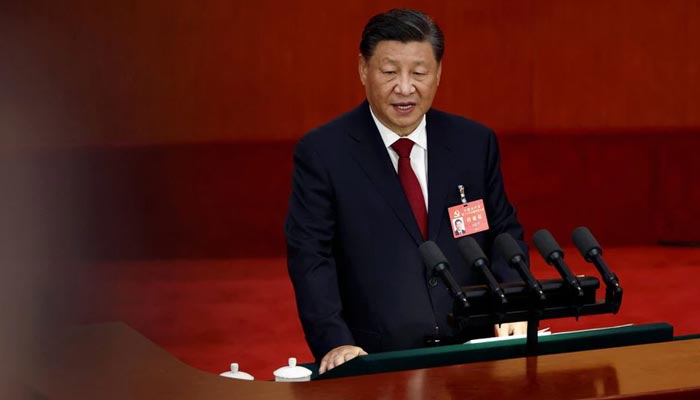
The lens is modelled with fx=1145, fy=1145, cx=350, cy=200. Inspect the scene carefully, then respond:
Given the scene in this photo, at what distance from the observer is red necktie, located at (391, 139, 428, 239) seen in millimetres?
2506

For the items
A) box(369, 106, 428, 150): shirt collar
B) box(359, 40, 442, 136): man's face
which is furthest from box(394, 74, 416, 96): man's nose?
box(369, 106, 428, 150): shirt collar

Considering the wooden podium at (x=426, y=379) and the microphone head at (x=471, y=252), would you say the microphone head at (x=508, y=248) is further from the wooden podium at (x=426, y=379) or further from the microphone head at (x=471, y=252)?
the wooden podium at (x=426, y=379)

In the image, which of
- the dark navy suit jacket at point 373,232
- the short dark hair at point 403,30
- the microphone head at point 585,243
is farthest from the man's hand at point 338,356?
the short dark hair at point 403,30

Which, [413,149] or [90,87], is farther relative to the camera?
[90,87]

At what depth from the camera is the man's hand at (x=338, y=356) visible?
7.10 feet

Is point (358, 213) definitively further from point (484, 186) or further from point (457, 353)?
point (457, 353)

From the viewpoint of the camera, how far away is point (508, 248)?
1872 millimetres

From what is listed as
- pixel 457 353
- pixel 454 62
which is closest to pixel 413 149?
pixel 457 353

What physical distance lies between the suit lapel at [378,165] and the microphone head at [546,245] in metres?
0.56

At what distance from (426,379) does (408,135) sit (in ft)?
2.75

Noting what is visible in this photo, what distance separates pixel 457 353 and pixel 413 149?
727 millimetres

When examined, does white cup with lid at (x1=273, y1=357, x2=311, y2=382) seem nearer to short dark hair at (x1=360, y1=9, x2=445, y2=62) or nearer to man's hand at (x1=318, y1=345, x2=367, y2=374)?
man's hand at (x1=318, y1=345, x2=367, y2=374)

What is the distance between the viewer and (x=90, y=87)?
5281 mm

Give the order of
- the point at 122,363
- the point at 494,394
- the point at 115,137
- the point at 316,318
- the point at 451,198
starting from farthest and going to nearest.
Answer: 1. the point at 115,137
2. the point at 451,198
3. the point at 316,318
4. the point at 122,363
5. the point at 494,394
